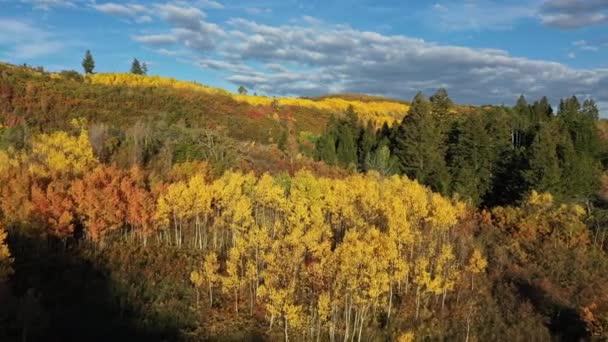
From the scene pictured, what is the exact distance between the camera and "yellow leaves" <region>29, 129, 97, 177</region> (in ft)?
155

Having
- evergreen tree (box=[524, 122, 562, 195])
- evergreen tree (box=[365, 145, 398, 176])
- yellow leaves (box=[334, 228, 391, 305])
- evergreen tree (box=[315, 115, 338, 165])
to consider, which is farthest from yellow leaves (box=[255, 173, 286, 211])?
evergreen tree (box=[315, 115, 338, 165])

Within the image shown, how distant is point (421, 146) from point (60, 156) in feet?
144

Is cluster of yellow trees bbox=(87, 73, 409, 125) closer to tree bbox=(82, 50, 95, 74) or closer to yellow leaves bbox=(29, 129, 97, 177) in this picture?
tree bbox=(82, 50, 95, 74)

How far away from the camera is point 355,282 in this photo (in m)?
28.0

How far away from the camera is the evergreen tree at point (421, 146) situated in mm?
66000

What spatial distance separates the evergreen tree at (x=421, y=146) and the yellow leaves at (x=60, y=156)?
130ft

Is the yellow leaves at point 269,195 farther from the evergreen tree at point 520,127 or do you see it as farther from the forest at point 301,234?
the evergreen tree at point 520,127

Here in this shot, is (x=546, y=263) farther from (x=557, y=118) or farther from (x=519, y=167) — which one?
(x=557, y=118)

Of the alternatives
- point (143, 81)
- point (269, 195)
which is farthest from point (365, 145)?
→ point (143, 81)

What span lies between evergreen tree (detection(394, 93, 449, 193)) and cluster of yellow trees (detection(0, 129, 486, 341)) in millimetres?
8630

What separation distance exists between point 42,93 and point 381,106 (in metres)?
103

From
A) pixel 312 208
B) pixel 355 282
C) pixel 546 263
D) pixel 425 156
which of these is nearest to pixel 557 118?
pixel 425 156

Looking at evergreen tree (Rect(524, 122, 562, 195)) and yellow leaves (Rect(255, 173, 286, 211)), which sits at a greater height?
evergreen tree (Rect(524, 122, 562, 195))

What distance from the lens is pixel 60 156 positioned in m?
49.3
